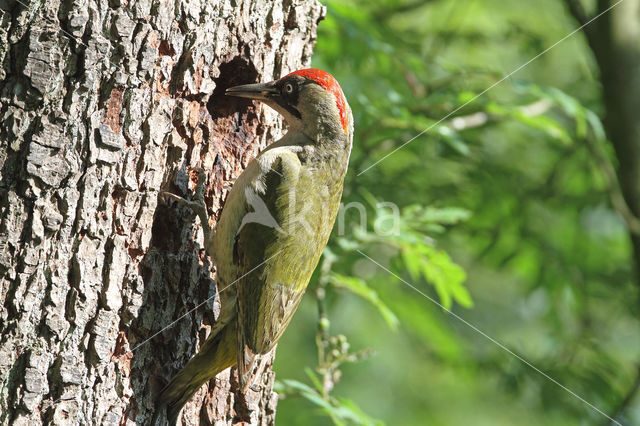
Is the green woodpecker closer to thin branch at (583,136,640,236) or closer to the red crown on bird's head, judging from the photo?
the red crown on bird's head

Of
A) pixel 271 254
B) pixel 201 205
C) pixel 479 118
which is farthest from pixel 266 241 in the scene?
pixel 479 118

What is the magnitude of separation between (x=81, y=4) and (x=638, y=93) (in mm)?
5016

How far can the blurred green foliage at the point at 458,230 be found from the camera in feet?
14.3

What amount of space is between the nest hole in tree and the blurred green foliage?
1.17 metres

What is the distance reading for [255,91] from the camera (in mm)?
3176

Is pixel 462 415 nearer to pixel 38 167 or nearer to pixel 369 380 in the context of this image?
pixel 369 380

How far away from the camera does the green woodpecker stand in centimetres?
283

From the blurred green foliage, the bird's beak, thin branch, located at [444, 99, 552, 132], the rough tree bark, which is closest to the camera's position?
the rough tree bark

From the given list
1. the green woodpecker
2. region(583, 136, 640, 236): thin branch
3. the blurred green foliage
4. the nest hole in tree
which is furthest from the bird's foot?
region(583, 136, 640, 236): thin branch

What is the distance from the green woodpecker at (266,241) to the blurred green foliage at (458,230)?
77 cm

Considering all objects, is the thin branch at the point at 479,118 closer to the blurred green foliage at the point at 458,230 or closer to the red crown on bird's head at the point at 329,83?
the blurred green foliage at the point at 458,230

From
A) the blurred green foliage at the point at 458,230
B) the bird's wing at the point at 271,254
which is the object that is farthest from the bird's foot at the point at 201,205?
the blurred green foliage at the point at 458,230

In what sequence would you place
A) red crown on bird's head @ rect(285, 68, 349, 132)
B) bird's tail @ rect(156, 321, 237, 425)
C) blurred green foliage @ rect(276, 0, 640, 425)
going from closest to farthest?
bird's tail @ rect(156, 321, 237, 425) → red crown on bird's head @ rect(285, 68, 349, 132) → blurred green foliage @ rect(276, 0, 640, 425)

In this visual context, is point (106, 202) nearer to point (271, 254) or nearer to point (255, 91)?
point (271, 254)
